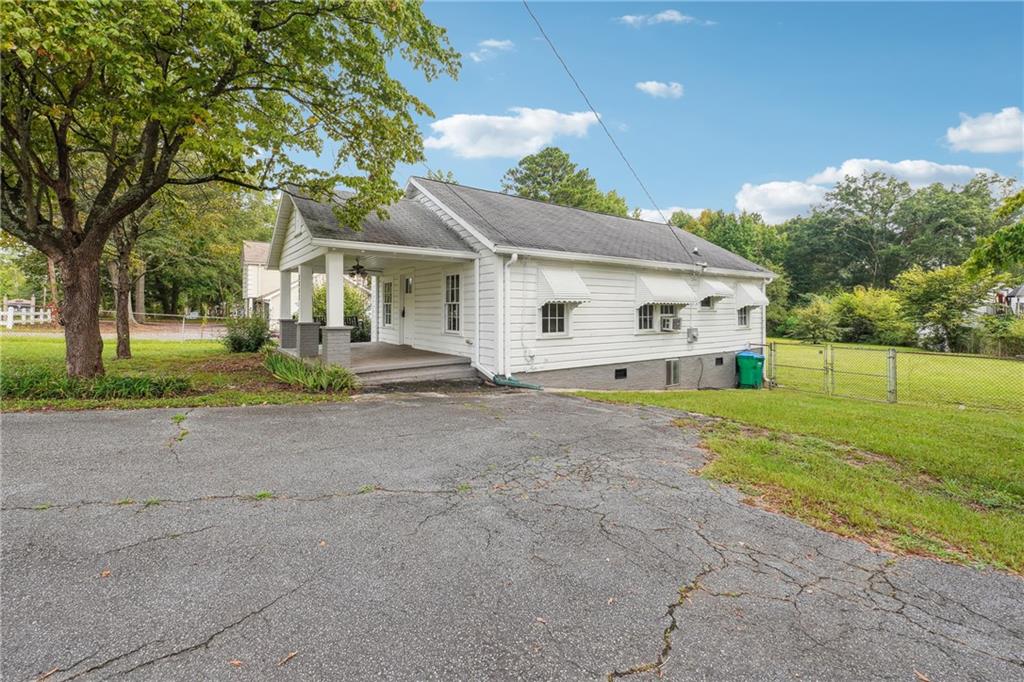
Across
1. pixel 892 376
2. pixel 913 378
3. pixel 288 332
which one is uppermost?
Answer: pixel 288 332

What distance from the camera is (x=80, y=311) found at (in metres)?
8.10

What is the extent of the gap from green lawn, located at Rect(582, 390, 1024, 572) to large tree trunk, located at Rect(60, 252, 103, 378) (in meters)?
10.1

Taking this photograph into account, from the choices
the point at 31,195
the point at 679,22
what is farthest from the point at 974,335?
the point at 31,195

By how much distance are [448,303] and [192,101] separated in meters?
6.42

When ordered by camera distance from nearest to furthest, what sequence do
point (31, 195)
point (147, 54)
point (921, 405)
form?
1. point (147, 54)
2. point (31, 195)
3. point (921, 405)

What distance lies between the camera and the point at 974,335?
2153 cm

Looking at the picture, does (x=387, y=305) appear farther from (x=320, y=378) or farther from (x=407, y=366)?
(x=320, y=378)

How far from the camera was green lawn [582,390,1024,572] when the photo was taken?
3.46 meters

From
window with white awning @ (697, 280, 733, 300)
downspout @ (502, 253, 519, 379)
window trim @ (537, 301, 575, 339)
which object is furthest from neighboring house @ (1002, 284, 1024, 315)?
downspout @ (502, 253, 519, 379)

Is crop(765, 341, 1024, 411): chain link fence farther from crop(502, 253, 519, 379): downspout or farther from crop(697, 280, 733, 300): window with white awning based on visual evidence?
crop(502, 253, 519, 379): downspout

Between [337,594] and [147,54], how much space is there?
768 cm

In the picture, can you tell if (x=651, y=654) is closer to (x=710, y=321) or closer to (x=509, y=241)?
Result: (x=509, y=241)

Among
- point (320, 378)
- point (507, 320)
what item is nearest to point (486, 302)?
point (507, 320)

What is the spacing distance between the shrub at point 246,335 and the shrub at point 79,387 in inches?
308
